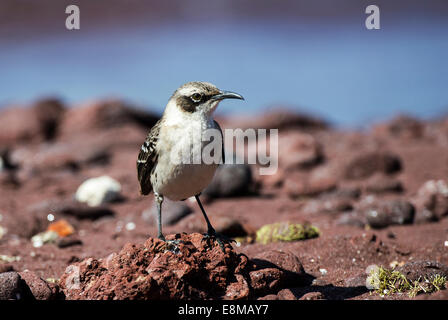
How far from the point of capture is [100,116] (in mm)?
23875

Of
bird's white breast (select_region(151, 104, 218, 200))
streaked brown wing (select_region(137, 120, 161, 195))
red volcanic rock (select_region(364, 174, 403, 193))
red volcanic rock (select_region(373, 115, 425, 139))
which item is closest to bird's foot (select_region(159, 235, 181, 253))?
bird's white breast (select_region(151, 104, 218, 200))

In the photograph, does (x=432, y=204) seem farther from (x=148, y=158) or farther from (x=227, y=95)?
(x=148, y=158)

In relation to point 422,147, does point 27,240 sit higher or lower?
lower

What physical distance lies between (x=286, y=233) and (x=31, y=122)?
58.5ft

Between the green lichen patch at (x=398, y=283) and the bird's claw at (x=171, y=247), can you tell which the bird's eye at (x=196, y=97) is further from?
the green lichen patch at (x=398, y=283)

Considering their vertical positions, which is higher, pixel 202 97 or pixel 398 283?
pixel 202 97

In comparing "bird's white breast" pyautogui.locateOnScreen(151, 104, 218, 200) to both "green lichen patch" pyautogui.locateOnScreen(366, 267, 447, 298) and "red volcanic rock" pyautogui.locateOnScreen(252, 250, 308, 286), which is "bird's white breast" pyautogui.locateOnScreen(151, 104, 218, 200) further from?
"green lichen patch" pyautogui.locateOnScreen(366, 267, 447, 298)

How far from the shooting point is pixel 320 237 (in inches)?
→ 339

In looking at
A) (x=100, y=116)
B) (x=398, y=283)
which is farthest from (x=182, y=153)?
(x=100, y=116)

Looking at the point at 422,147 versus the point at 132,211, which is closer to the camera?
the point at 132,211

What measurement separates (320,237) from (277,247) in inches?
32.3

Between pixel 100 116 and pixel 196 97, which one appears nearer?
pixel 196 97
